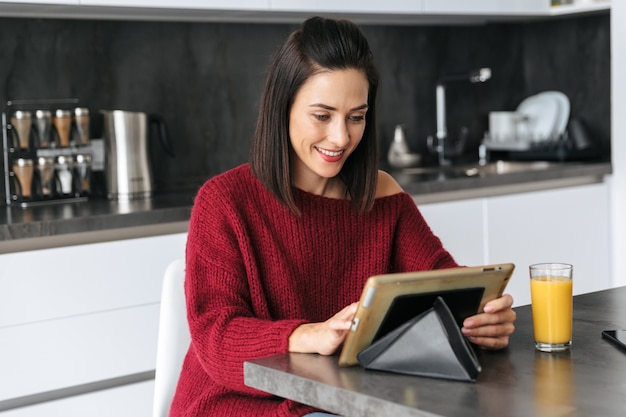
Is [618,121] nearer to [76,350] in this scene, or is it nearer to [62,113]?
[62,113]

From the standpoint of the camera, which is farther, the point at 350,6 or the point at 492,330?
the point at 350,6

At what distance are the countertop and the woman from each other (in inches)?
32.1

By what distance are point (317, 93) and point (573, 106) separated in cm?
259

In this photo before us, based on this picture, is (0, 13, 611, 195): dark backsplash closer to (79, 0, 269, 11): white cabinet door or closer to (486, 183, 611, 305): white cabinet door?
(79, 0, 269, 11): white cabinet door

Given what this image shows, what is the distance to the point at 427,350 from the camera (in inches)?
52.4

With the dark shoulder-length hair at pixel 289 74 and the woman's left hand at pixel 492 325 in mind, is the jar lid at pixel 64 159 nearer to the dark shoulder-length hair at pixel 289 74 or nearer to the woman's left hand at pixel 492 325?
the dark shoulder-length hair at pixel 289 74

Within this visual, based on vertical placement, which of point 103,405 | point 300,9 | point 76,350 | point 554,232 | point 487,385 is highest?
point 300,9

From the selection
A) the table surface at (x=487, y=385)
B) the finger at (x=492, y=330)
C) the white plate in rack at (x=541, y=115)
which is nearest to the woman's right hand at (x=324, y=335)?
the table surface at (x=487, y=385)

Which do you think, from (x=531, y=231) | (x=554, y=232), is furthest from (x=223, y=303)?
(x=554, y=232)

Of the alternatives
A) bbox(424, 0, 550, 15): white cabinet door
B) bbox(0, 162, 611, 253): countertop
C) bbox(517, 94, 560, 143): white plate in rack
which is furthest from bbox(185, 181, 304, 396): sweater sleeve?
bbox(517, 94, 560, 143): white plate in rack

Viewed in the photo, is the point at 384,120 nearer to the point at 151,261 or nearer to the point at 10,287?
the point at 151,261

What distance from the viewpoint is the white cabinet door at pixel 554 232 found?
3.43 m

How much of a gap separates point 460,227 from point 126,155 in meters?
1.09

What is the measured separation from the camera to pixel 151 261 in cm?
265
